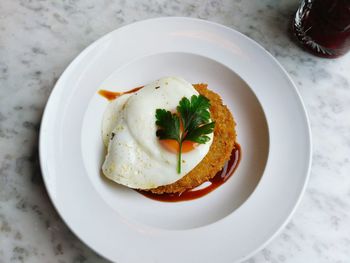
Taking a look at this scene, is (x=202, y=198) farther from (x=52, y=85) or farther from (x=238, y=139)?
(x=52, y=85)

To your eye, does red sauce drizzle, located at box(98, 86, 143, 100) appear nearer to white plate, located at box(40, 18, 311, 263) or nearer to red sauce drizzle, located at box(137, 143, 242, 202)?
white plate, located at box(40, 18, 311, 263)

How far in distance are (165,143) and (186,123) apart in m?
0.14

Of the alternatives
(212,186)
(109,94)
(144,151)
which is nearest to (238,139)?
(212,186)

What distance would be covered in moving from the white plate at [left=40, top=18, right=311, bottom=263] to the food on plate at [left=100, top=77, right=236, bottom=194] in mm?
105

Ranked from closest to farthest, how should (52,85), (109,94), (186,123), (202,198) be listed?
1. (186,123)
2. (202,198)
3. (109,94)
4. (52,85)

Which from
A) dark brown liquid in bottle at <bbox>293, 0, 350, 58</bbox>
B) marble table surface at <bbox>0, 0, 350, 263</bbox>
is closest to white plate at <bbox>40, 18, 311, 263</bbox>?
marble table surface at <bbox>0, 0, 350, 263</bbox>

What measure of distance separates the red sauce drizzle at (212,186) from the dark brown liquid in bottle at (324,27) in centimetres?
80

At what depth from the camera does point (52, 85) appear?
8.18 feet

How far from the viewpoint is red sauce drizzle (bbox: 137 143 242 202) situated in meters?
2.17

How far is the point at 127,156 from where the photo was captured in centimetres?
207

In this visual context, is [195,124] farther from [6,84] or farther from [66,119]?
[6,84]

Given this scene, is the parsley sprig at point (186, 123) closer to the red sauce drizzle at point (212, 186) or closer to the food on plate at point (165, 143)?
the food on plate at point (165, 143)

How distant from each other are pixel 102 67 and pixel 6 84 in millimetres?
621

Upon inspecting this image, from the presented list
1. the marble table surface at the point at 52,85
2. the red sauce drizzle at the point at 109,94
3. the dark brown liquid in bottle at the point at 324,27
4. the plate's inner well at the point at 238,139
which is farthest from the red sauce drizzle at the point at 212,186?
the dark brown liquid in bottle at the point at 324,27
